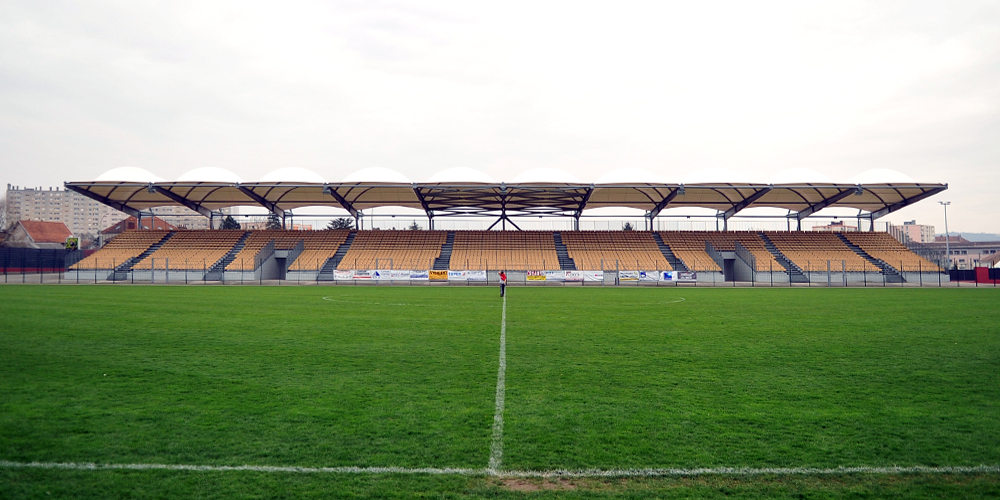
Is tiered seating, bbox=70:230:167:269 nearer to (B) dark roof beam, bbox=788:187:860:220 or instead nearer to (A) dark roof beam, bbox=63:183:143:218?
(A) dark roof beam, bbox=63:183:143:218

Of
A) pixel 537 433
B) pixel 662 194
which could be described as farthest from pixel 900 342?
pixel 662 194

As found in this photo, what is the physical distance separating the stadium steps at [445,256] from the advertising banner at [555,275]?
8.75 meters

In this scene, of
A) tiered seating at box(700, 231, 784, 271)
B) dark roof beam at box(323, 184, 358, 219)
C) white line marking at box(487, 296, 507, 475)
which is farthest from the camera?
tiered seating at box(700, 231, 784, 271)

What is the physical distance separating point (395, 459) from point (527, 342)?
6439 millimetres

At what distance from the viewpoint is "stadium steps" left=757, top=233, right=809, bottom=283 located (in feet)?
136

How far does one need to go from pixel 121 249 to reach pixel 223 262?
1139 centimetres

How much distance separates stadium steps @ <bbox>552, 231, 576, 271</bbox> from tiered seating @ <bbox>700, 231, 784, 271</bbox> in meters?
14.4

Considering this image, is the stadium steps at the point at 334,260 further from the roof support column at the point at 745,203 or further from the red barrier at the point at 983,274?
the red barrier at the point at 983,274

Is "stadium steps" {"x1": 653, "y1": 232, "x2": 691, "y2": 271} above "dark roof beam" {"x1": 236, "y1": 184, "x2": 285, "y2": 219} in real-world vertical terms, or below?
below

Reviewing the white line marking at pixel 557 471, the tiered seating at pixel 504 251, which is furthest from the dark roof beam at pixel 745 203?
the white line marking at pixel 557 471

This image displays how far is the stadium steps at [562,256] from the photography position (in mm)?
45688

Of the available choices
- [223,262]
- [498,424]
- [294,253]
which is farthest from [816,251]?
[223,262]

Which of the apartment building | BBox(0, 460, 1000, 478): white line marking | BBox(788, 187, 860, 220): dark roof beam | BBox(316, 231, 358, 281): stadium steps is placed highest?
the apartment building

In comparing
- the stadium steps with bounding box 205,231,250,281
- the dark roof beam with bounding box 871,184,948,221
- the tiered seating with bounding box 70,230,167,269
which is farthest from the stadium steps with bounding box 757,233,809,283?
the tiered seating with bounding box 70,230,167,269
